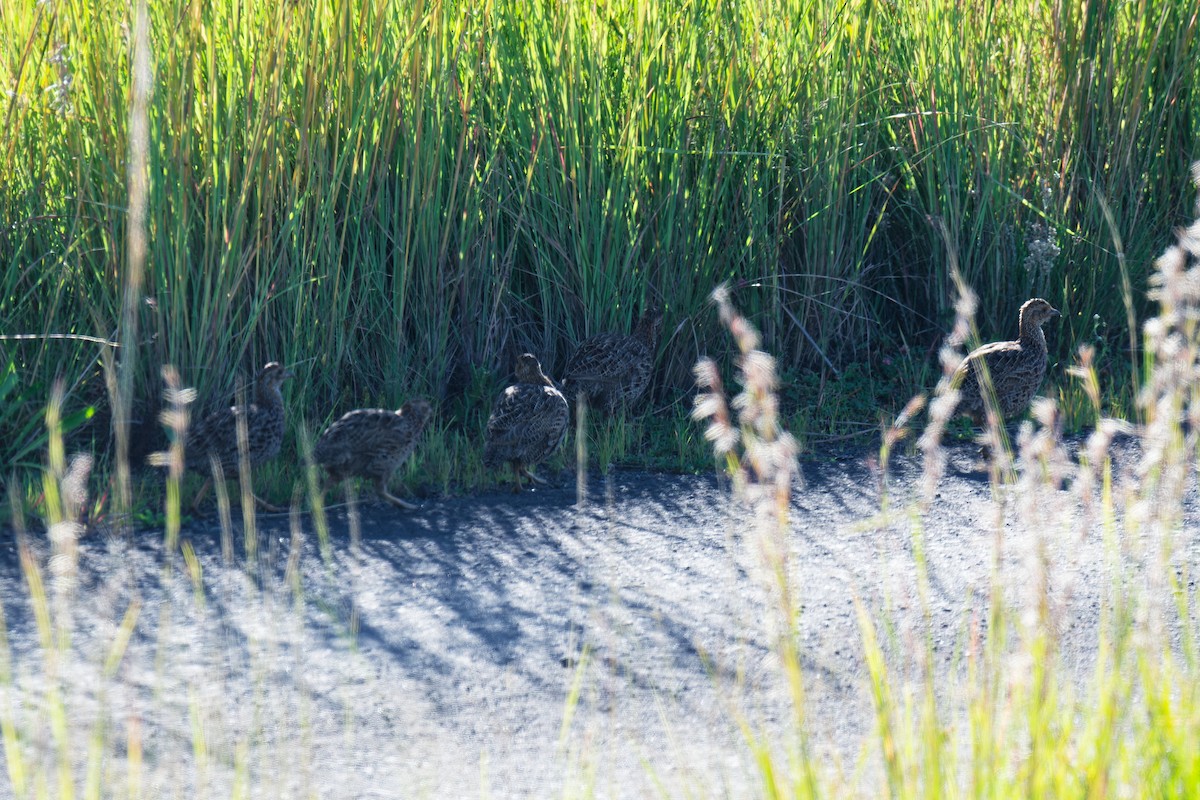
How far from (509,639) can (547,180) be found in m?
3.34

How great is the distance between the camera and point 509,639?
4.45 m

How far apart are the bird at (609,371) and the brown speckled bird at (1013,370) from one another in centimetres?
160

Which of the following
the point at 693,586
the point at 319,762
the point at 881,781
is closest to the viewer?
the point at 881,781

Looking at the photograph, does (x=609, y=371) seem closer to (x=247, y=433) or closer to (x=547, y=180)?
(x=547, y=180)

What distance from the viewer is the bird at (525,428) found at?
6086 millimetres

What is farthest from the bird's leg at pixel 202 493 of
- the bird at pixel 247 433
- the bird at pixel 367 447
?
the bird at pixel 367 447

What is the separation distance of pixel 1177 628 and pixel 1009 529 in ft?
3.98

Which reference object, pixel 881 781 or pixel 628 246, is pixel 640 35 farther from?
pixel 881 781

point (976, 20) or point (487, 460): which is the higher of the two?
point (976, 20)

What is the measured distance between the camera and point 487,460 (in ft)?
20.1

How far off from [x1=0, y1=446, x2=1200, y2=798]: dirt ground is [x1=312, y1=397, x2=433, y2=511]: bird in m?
0.17

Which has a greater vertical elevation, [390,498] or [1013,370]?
[1013,370]

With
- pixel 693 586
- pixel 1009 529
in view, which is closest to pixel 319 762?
pixel 693 586

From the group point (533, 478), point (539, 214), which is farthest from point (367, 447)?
point (539, 214)
